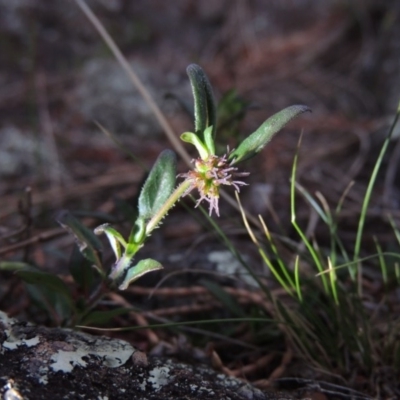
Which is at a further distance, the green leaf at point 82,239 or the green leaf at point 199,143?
the green leaf at point 82,239

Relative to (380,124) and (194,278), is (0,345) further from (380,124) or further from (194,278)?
(380,124)

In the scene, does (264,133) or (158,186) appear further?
(158,186)

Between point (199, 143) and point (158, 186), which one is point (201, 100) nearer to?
point (199, 143)

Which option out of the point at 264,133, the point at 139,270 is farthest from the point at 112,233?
the point at 264,133

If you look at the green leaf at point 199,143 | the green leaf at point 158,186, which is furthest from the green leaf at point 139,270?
the green leaf at point 199,143

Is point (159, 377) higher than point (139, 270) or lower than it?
lower

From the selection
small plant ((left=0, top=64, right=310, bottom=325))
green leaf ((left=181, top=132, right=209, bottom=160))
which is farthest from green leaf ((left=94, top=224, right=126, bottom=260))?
green leaf ((left=181, top=132, right=209, bottom=160))

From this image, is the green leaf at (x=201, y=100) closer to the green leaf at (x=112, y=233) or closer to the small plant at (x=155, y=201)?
the small plant at (x=155, y=201)
